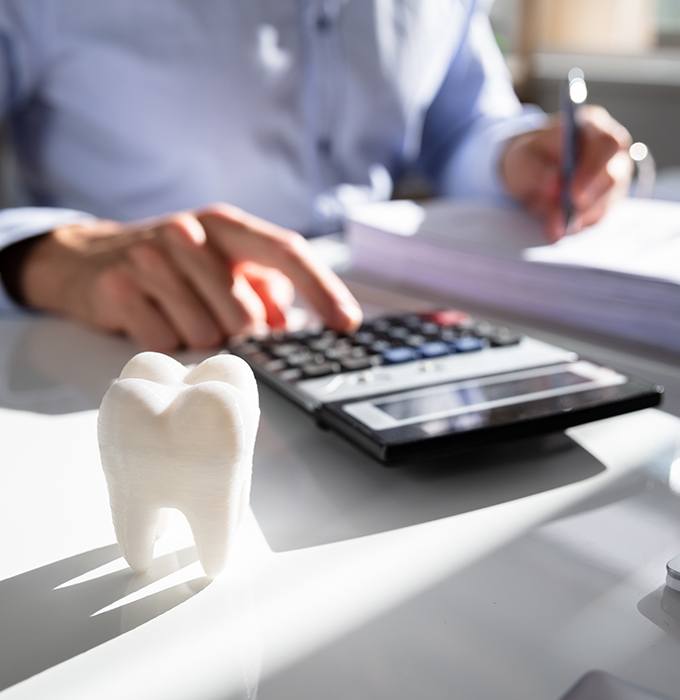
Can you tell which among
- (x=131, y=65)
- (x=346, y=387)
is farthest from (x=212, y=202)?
(x=346, y=387)

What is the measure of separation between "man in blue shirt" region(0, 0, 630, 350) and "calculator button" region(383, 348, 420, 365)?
0.21 ft

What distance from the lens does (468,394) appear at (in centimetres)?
41

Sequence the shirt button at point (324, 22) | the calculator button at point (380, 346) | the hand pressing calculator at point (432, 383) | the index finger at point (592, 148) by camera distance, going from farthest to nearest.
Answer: the shirt button at point (324, 22) < the index finger at point (592, 148) < the calculator button at point (380, 346) < the hand pressing calculator at point (432, 383)

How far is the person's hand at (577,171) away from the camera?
725 millimetres

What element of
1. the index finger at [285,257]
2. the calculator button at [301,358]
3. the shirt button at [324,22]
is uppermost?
the shirt button at [324,22]

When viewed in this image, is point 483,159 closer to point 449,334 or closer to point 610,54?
point 449,334

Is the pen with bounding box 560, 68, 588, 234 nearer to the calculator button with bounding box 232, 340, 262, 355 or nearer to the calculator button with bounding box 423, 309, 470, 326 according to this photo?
the calculator button with bounding box 423, 309, 470, 326

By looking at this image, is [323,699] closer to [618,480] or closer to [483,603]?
[483,603]

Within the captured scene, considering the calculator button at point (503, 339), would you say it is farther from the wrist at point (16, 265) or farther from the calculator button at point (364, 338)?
the wrist at point (16, 265)

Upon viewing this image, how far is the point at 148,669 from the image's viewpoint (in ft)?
0.81

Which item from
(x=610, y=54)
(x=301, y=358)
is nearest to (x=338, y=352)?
(x=301, y=358)

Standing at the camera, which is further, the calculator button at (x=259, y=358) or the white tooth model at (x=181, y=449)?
the calculator button at (x=259, y=358)

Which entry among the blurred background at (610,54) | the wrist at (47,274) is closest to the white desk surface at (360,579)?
the wrist at (47,274)

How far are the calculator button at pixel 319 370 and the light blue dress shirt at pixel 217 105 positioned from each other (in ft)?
1.07
